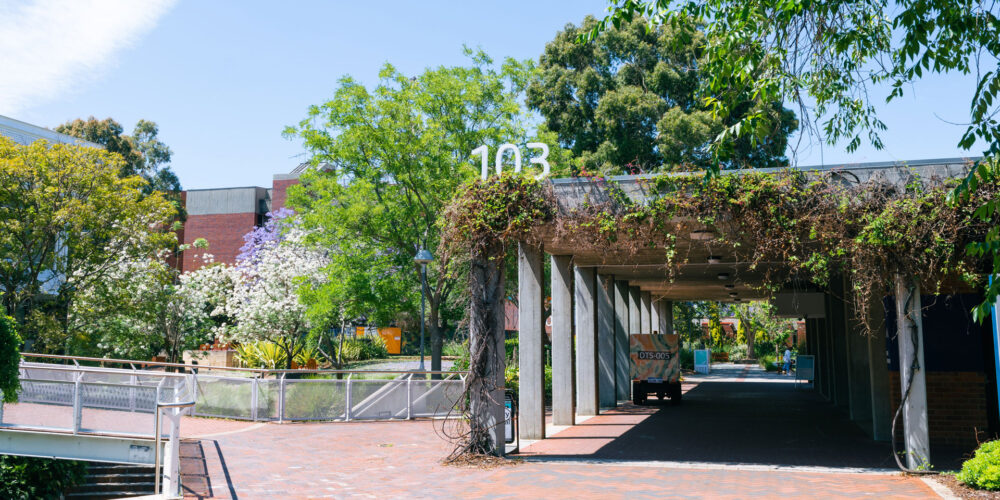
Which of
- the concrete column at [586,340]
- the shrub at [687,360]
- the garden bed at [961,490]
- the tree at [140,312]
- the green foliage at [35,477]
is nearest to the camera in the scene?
the garden bed at [961,490]

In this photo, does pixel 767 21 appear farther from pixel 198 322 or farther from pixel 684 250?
pixel 198 322

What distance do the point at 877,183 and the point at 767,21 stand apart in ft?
9.59

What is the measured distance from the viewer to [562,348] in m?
15.7

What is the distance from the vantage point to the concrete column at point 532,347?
13.7 m

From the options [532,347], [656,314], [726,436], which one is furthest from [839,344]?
[656,314]

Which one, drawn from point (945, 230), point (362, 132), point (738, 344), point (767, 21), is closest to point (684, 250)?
point (945, 230)

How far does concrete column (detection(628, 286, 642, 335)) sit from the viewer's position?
2497 centimetres

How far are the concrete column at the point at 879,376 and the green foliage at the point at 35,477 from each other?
13789 mm

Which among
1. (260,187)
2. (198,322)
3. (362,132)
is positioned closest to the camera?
(362,132)

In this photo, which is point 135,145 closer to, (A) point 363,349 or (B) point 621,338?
(A) point 363,349

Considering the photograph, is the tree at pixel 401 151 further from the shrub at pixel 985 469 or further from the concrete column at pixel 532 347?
the shrub at pixel 985 469

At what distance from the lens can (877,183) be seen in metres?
10.0

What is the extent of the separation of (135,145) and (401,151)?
106 ft

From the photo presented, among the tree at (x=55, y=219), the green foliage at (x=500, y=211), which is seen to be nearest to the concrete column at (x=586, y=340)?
the green foliage at (x=500, y=211)
